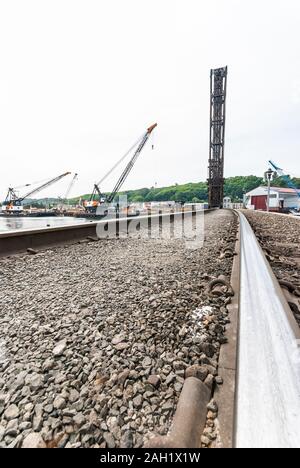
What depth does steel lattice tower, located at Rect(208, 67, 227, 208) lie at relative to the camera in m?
→ 28.1

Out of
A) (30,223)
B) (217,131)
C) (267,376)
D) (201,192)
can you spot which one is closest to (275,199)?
(217,131)

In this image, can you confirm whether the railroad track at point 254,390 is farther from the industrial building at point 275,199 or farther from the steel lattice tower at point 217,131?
the industrial building at point 275,199

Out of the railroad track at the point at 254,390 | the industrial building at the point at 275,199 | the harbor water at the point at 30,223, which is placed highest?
the industrial building at the point at 275,199

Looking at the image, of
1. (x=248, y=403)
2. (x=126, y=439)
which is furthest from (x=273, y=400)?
(x=126, y=439)

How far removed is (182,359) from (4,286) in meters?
1.98

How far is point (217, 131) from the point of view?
93.0 ft

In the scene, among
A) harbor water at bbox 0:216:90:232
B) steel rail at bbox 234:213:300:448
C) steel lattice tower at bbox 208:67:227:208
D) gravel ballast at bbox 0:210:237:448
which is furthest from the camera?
steel lattice tower at bbox 208:67:227:208

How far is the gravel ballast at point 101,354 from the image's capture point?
802 mm

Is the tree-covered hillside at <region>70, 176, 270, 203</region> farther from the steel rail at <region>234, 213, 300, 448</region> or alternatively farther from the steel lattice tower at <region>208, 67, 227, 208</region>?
the steel rail at <region>234, 213, 300, 448</region>

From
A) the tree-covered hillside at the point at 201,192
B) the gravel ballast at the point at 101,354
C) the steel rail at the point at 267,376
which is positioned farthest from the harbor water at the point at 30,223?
the tree-covered hillside at the point at 201,192

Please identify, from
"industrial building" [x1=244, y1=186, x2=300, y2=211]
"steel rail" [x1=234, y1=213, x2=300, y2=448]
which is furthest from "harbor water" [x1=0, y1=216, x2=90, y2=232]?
"industrial building" [x1=244, y1=186, x2=300, y2=211]

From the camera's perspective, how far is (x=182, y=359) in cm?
110

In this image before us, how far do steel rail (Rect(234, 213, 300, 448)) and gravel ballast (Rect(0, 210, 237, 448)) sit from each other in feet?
0.39

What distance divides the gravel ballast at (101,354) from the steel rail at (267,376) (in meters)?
0.12
